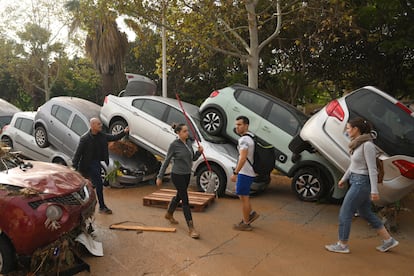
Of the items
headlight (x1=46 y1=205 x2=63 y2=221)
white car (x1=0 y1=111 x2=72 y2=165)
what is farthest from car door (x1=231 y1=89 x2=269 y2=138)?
headlight (x1=46 y1=205 x2=63 y2=221)

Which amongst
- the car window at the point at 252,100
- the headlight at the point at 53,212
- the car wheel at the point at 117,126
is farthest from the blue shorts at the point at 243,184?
the car wheel at the point at 117,126

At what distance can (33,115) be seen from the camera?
32.4 ft

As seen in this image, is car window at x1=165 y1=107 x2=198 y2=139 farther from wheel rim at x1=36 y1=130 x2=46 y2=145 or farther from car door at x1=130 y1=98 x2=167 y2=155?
wheel rim at x1=36 y1=130 x2=46 y2=145

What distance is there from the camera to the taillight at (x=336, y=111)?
20.2 ft

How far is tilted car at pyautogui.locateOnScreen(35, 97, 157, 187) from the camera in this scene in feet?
26.9

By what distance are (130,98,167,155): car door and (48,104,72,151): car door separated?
1.57 m

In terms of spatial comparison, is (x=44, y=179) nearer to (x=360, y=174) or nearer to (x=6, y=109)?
(x=360, y=174)

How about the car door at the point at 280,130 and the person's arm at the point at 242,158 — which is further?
the car door at the point at 280,130

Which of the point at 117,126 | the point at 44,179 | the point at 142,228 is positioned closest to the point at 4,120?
the point at 117,126

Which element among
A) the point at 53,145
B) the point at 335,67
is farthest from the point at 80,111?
the point at 335,67

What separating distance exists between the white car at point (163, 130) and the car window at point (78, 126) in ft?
1.72

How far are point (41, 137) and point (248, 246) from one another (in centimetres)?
614

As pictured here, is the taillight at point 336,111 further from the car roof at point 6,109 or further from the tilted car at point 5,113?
the car roof at point 6,109

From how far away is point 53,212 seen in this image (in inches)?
151
